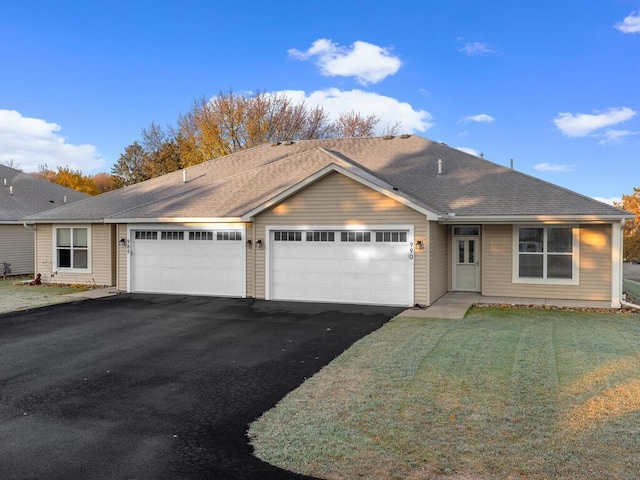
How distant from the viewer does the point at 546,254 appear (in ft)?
46.9

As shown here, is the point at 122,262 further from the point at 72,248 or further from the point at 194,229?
the point at 72,248

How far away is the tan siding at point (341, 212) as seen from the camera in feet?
43.2

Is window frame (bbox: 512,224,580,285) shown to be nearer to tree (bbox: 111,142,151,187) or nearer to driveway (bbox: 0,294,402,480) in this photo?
driveway (bbox: 0,294,402,480)

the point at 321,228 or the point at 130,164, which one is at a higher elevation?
the point at 130,164

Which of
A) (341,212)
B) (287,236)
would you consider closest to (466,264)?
(341,212)

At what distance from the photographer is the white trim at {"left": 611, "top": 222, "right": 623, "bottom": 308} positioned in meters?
13.3

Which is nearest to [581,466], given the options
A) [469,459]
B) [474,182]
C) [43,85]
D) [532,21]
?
[469,459]

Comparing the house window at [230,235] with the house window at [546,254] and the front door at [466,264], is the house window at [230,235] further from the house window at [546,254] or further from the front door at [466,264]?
the house window at [546,254]

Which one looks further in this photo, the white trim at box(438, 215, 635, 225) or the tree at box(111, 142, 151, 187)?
the tree at box(111, 142, 151, 187)

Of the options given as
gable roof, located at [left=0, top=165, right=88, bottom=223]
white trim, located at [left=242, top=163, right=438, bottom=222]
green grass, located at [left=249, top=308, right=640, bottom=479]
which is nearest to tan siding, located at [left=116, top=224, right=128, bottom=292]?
white trim, located at [left=242, top=163, right=438, bottom=222]

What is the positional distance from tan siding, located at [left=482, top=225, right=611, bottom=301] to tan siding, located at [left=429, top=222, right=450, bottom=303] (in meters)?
1.27

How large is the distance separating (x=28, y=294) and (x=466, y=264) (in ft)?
49.7

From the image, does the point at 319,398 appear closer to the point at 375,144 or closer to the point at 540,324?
the point at 540,324

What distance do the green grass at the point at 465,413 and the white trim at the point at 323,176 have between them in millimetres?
4735
